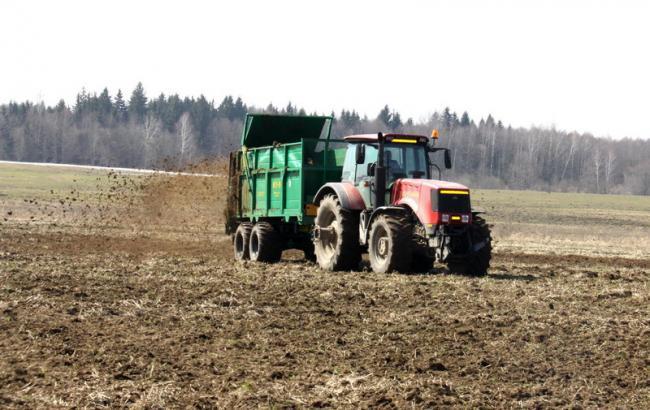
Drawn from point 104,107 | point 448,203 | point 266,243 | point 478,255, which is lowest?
point 266,243

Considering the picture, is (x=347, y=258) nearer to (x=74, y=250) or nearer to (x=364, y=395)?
(x=74, y=250)

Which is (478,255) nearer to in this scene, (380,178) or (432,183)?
(432,183)

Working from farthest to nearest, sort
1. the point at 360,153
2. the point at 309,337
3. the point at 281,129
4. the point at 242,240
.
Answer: the point at 281,129 → the point at 242,240 → the point at 360,153 → the point at 309,337

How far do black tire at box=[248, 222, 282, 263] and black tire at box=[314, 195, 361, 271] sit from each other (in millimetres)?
1396

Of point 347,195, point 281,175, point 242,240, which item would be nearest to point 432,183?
point 347,195

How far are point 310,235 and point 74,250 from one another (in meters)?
5.01

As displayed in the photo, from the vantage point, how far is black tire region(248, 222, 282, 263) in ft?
59.5

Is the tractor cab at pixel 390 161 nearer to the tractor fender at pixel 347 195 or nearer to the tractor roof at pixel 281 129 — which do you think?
the tractor fender at pixel 347 195

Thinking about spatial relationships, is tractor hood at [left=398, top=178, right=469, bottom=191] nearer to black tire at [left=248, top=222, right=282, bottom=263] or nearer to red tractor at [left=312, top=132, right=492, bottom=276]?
red tractor at [left=312, top=132, right=492, bottom=276]

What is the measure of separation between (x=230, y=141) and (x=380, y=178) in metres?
103

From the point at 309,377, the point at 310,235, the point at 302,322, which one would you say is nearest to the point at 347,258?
the point at 310,235

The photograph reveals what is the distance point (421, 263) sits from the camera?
16.3 metres

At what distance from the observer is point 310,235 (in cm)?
1844

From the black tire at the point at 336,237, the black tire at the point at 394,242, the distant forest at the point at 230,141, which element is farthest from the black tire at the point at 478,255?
the distant forest at the point at 230,141
